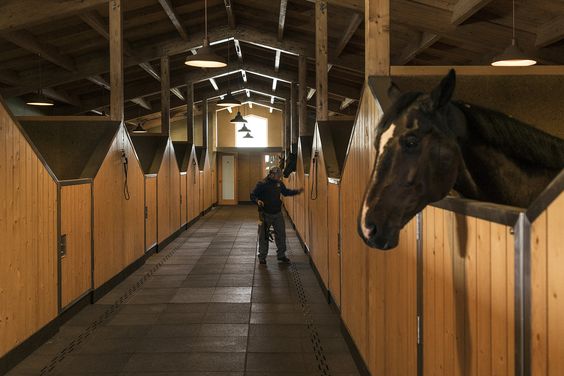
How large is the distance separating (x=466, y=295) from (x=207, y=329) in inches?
139

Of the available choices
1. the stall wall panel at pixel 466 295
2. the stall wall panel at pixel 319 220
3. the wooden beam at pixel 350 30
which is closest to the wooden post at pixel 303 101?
the wooden beam at pixel 350 30

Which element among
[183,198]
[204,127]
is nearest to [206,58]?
[183,198]

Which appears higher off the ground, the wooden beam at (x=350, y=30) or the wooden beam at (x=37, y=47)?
the wooden beam at (x=350, y=30)

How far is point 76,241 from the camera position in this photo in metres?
5.61

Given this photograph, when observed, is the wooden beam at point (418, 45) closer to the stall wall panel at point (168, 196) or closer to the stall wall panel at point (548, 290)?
the stall wall panel at point (168, 196)

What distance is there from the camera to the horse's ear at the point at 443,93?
1.78 meters

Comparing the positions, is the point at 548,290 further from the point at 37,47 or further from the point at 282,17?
the point at 37,47

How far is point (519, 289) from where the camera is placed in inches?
56.0

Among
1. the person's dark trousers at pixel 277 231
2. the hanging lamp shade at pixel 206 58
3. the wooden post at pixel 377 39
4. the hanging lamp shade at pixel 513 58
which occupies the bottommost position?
the person's dark trousers at pixel 277 231

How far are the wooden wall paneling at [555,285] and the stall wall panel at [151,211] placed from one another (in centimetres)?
810

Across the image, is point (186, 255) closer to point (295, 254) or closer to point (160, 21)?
point (295, 254)

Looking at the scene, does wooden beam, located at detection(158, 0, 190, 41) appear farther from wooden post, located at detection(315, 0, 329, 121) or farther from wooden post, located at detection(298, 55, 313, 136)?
wooden post, located at detection(315, 0, 329, 121)

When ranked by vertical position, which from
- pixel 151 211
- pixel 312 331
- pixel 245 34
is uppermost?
pixel 245 34

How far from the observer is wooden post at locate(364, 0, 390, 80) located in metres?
3.97
